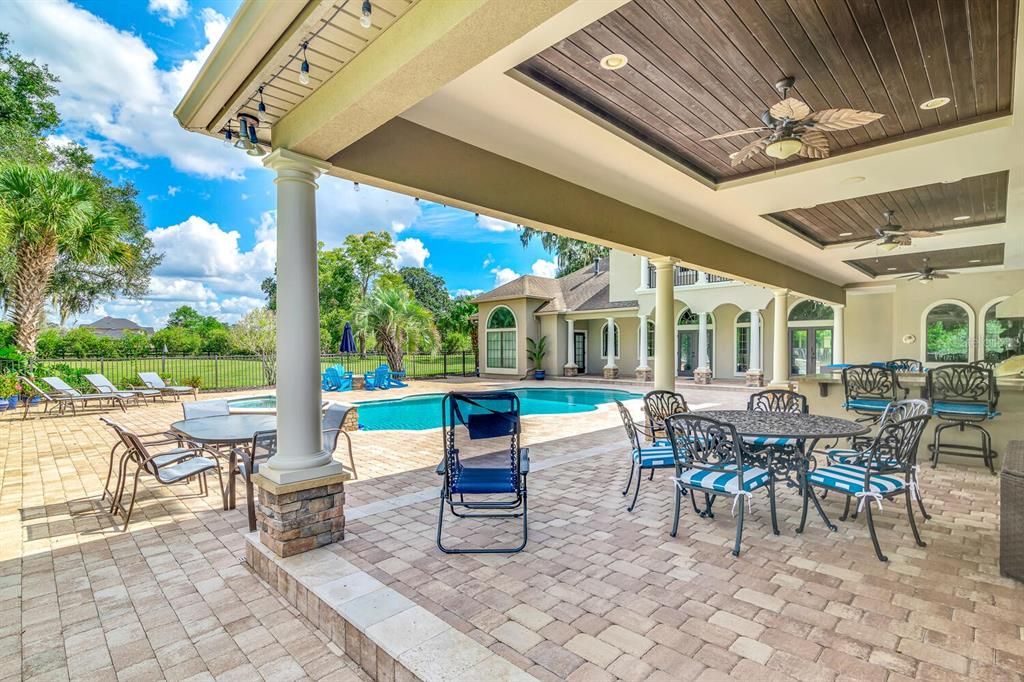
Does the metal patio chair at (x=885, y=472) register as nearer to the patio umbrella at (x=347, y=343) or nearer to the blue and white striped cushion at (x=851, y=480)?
the blue and white striped cushion at (x=851, y=480)

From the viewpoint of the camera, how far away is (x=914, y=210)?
6645 millimetres

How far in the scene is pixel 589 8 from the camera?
2447 mm

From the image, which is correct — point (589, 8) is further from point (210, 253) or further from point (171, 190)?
point (210, 253)

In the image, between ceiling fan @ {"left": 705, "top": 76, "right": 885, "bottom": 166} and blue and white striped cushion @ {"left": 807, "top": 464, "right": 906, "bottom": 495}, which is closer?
ceiling fan @ {"left": 705, "top": 76, "right": 885, "bottom": 166}

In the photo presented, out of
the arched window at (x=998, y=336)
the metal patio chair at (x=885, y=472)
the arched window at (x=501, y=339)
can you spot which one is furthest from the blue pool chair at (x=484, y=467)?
the arched window at (x=501, y=339)

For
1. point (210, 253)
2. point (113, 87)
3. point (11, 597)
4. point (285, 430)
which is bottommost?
point (11, 597)

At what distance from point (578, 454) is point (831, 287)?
10793 millimetres

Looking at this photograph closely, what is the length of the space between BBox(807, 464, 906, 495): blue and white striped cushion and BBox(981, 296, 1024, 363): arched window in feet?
41.1

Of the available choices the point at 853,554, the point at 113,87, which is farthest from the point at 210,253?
the point at 853,554

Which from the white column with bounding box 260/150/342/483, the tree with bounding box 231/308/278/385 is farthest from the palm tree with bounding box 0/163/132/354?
the white column with bounding box 260/150/342/483

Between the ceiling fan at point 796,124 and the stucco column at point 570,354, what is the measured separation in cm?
1584

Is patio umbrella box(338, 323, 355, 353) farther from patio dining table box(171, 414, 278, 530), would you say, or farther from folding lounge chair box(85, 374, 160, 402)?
patio dining table box(171, 414, 278, 530)

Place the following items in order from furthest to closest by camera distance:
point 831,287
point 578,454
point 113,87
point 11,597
Answer: point 113,87
point 831,287
point 578,454
point 11,597

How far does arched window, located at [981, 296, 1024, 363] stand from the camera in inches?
471
